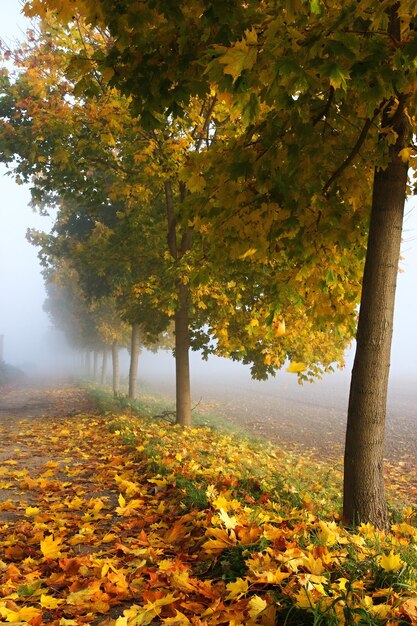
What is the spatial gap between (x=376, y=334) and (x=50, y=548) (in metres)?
2.85

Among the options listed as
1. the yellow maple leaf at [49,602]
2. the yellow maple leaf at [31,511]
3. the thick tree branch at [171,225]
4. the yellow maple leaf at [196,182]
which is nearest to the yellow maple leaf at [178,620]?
the yellow maple leaf at [49,602]

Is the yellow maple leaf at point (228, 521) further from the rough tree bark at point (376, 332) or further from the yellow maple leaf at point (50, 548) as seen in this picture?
the rough tree bark at point (376, 332)

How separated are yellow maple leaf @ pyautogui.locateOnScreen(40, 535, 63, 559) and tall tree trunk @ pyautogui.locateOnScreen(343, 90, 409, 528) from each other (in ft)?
7.66

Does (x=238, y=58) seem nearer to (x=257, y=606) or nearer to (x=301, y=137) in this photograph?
(x=301, y=137)

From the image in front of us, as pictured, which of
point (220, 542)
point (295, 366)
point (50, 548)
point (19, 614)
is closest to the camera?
point (19, 614)

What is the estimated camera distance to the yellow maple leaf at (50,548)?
2.98 metres

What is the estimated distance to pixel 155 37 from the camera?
329 cm

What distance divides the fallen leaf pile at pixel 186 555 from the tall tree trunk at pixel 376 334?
0.48m

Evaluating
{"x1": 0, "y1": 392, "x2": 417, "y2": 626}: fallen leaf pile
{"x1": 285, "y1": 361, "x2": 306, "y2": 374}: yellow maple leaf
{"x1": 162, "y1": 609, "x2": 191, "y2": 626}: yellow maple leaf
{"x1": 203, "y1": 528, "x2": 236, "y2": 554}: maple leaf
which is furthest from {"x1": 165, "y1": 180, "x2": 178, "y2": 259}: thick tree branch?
{"x1": 162, "y1": 609, "x2": 191, "y2": 626}: yellow maple leaf

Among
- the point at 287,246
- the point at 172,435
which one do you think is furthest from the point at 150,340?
the point at 287,246

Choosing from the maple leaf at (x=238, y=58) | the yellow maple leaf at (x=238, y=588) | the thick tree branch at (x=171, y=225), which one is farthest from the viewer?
the thick tree branch at (x=171, y=225)

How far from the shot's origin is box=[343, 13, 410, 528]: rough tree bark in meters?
3.72

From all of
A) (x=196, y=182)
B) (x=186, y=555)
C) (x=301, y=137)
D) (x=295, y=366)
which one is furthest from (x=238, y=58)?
(x=295, y=366)

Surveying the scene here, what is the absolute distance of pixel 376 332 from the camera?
3.74 metres
